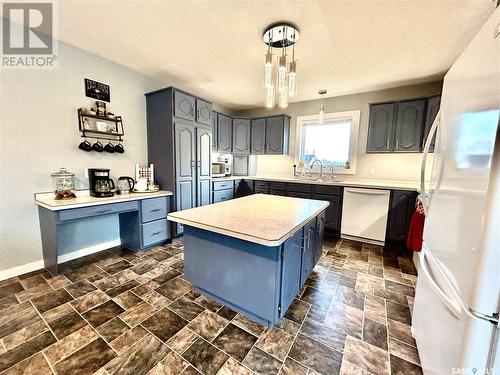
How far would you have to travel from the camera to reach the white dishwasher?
309 cm

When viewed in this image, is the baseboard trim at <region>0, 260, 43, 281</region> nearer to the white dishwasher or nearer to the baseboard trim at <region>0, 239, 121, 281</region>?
the baseboard trim at <region>0, 239, 121, 281</region>

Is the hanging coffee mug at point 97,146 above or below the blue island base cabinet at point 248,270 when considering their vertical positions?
above

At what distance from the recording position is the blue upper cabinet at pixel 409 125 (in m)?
3.07

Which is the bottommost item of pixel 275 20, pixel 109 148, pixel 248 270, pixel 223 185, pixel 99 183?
pixel 248 270

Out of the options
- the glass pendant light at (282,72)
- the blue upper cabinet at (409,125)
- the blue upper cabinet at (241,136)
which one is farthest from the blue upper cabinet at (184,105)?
the blue upper cabinet at (409,125)

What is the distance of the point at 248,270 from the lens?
148 centimetres

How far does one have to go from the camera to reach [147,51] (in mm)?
2498

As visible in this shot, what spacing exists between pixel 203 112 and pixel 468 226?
337 cm

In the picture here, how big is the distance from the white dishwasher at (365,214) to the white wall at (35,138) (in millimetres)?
3708

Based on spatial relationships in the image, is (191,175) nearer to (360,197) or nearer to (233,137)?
(233,137)

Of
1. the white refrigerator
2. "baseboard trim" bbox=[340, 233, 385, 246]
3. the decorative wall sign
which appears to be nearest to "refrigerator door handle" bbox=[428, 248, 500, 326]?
the white refrigerator

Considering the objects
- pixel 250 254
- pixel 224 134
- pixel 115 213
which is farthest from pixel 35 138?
pixel 224 134

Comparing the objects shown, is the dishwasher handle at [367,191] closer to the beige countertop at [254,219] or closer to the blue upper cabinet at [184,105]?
the beige countertop at [254,219]

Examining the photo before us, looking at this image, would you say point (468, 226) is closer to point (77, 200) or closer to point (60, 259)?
point (77, 200)
